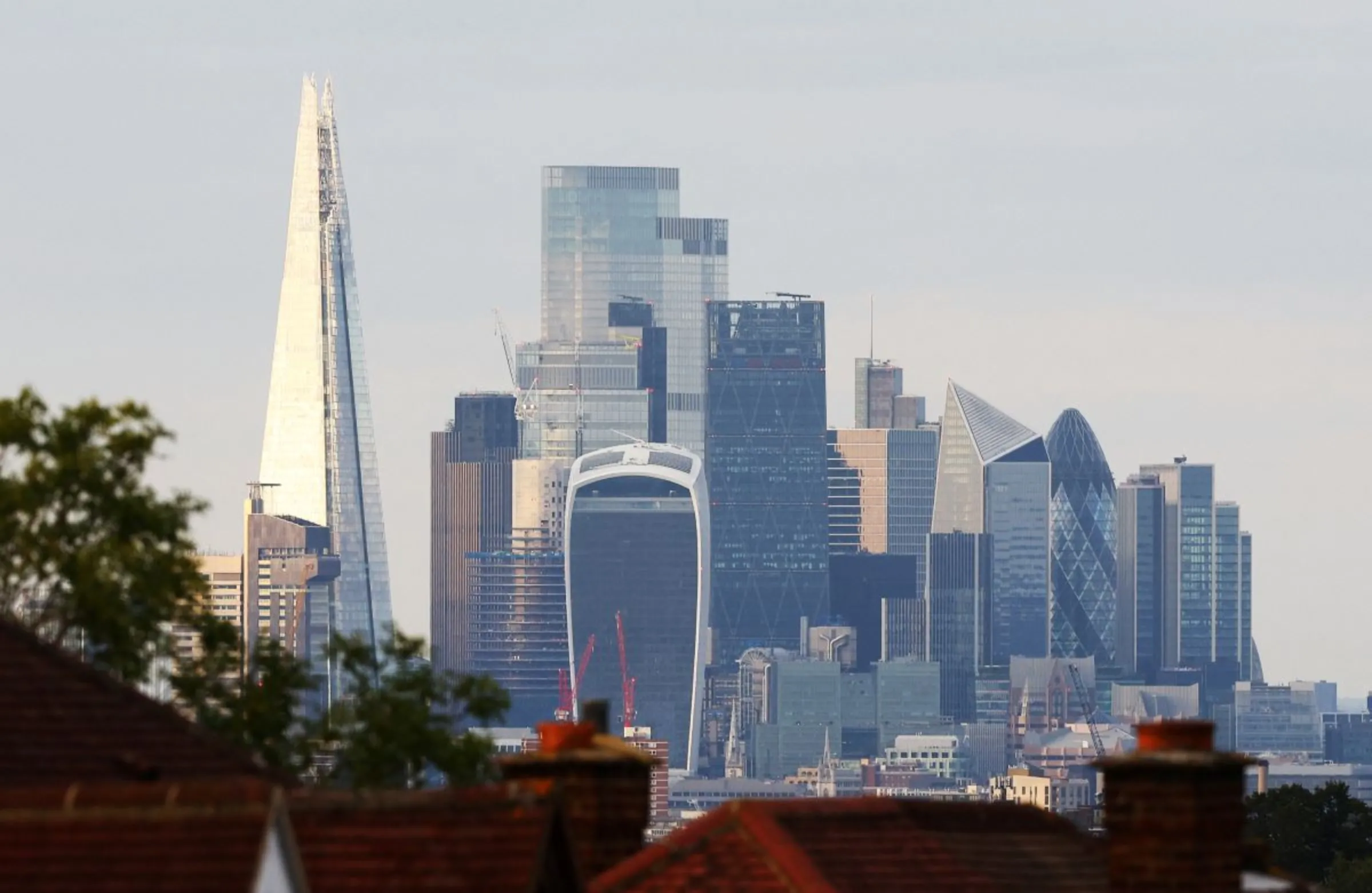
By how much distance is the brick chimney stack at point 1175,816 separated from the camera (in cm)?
1912

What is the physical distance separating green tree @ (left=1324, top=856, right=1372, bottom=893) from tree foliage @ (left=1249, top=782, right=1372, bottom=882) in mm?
3271

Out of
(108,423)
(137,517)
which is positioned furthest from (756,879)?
(108,423)

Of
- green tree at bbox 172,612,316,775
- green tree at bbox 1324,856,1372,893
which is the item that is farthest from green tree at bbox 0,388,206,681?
green tree at bbox 1324,856,1372,893

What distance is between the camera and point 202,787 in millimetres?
14570

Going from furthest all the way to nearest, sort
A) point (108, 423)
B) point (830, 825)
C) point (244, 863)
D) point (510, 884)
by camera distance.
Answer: point (108, 423), point (830, 825), point (510, 884), point (244, 863)

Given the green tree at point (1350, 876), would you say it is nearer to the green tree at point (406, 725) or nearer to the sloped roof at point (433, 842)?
the green tree at point (406, 725)

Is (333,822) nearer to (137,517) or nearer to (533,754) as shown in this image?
(533,754)

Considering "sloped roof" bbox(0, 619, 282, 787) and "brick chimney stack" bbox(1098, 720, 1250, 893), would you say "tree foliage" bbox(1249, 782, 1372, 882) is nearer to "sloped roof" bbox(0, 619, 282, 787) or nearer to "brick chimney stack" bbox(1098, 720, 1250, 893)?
"brick chimney stack" bbox(1098, 720, 1250, 893)

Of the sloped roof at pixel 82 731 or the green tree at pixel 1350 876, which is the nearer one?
the sloped roof at pixel 82 731

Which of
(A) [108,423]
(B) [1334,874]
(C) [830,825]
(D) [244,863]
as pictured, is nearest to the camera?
(D) [244,863]

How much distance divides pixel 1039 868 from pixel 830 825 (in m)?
1.17

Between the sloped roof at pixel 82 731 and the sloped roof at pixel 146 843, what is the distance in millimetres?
2197

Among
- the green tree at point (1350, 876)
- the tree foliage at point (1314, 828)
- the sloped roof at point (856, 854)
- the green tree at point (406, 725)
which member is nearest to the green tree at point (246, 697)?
the green tree at point (406, 725)

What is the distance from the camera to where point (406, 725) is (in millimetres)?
37688
